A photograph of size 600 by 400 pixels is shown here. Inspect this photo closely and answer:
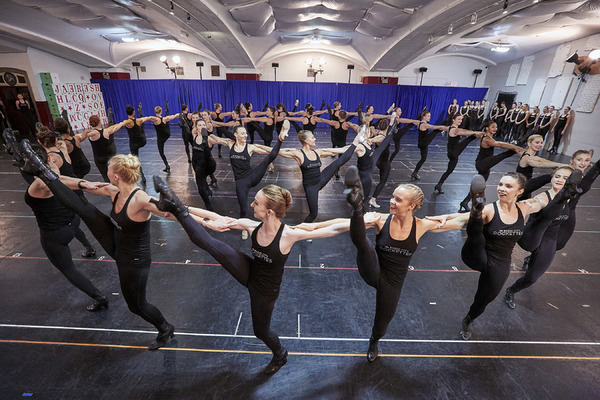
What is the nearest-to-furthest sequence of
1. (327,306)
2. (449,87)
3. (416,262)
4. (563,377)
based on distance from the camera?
(563,377), (327,306), (416,262), (449,87)

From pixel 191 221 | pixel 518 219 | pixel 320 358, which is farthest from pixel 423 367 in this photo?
pixel 191 221

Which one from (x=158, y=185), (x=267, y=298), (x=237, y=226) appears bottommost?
(x=267, y=298)

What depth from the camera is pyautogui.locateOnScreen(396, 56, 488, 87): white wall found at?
18.8 m

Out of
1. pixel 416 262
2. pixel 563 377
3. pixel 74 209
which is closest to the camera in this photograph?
pixel 74 209

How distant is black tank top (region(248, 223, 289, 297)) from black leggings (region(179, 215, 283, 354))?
1.7 inches

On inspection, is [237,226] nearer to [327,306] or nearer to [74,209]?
[74,209]

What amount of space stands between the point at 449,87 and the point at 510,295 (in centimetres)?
1878

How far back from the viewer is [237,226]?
2.49 m

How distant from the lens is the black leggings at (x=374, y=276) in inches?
75.7

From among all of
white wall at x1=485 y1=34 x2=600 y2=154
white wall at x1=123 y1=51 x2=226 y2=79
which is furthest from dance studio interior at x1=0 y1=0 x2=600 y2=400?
white wall at x1=123 y1=51 x2=226 y2=79

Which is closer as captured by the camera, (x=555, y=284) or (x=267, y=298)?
(x=267, y=298)

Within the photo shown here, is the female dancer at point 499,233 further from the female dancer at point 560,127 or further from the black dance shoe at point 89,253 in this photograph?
the female dancer at point 560,127

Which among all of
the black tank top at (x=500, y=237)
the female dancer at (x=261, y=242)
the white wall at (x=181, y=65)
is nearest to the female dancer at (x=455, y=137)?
the black tank top at (x=500, y=237)

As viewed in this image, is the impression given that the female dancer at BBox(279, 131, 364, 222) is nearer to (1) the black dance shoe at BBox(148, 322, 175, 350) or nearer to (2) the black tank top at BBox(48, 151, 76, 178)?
(1) the black dance shoe at BBox(148, 322, 175, 350)
